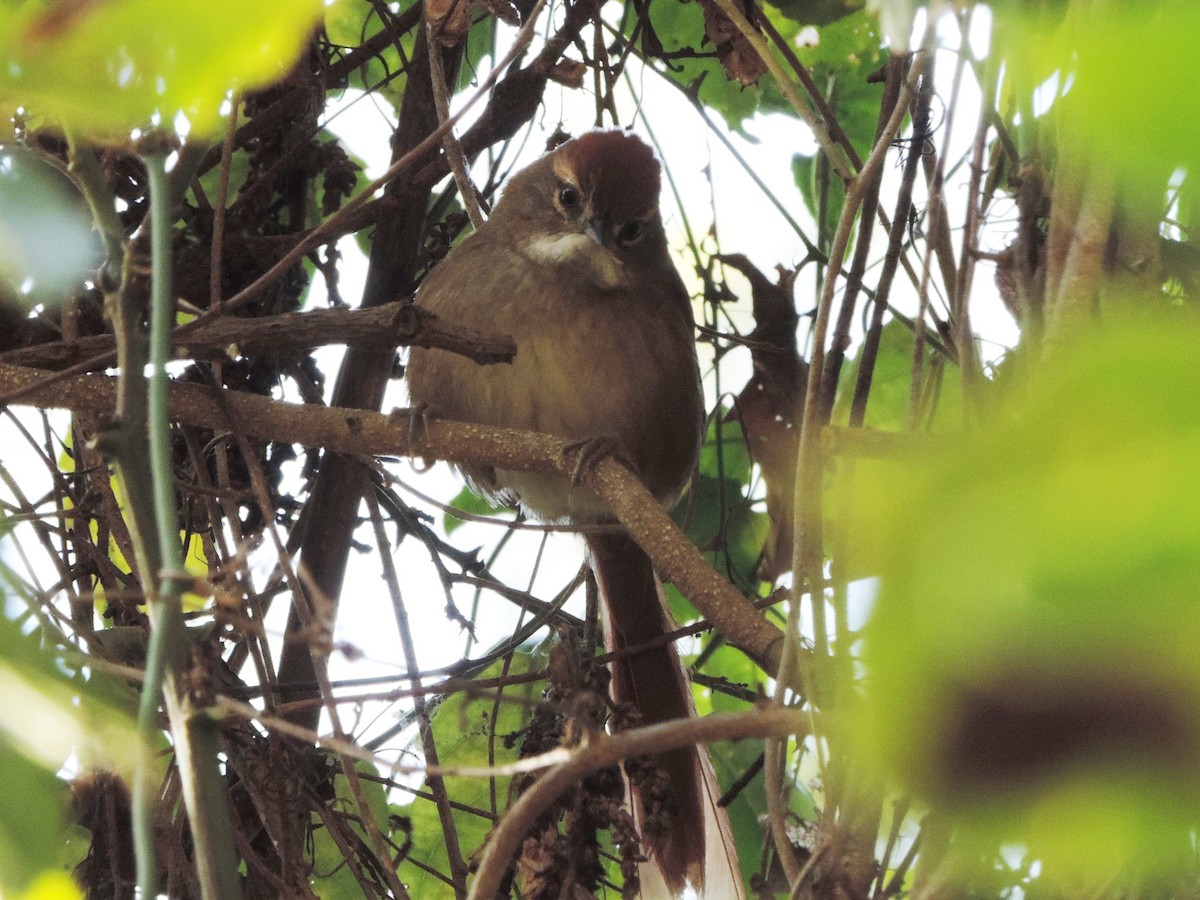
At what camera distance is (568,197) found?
3.59 metres

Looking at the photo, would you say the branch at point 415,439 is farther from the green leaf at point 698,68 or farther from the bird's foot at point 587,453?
the green leaf at point 698,68

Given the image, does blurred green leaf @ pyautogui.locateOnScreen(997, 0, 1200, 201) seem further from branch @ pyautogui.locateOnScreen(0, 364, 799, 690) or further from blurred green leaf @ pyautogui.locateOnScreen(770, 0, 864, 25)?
blurred green leaf @ pyautogui.locateOnScreen(770, 0, 864, 25)

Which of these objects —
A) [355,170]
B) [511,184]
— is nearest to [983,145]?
[355,170]

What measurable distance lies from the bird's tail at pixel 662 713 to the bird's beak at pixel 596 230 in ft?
2.70

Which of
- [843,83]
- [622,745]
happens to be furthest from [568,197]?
[622,745]

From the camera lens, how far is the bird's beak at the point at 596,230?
3.49m

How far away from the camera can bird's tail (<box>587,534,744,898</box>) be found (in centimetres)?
246

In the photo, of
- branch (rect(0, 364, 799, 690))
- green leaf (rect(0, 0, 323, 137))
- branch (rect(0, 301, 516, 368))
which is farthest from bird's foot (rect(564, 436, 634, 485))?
green leaf (rect(0, 0, 323, 137))

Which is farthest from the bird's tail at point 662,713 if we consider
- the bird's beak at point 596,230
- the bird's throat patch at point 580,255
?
the bird's beak at point 596,230

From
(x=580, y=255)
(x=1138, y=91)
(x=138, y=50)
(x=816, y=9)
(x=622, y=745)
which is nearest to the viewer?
(x=1138, y=91)

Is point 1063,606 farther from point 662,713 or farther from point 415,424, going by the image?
point 662,713

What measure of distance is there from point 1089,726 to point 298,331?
1804 mm

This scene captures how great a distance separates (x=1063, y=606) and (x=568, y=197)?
10.8 feet

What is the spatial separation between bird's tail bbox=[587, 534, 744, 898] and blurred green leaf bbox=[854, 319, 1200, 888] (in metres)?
1.36
